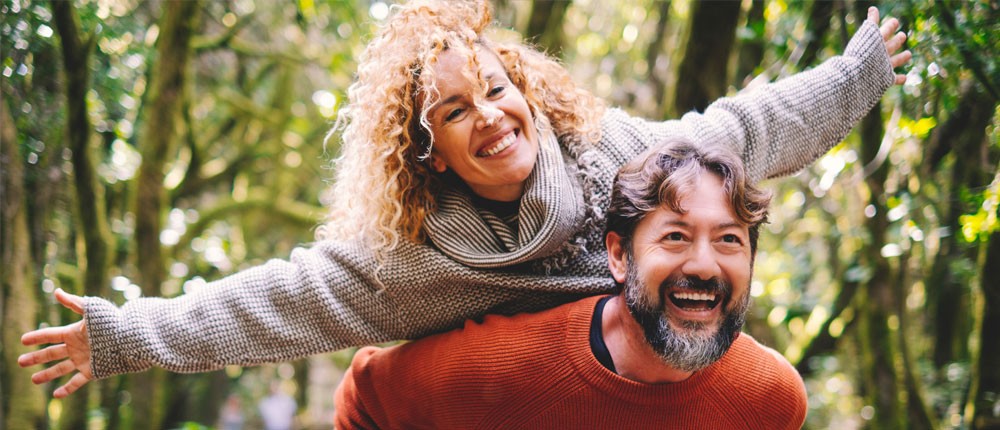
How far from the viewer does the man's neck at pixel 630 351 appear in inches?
78.4

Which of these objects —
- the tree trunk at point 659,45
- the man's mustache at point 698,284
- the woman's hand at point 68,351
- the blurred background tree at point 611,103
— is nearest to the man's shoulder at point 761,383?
the man's mustache at point 698,284

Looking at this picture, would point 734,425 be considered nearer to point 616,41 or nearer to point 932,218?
point 932,218

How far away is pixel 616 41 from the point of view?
22.2 ft

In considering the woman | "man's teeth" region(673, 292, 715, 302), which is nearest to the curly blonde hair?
the woman

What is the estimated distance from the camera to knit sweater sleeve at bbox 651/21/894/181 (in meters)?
2.30

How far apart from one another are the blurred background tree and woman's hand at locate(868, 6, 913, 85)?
10 cm

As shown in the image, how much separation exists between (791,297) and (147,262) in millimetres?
4451

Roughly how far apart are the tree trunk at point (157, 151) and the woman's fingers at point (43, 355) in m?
2.39

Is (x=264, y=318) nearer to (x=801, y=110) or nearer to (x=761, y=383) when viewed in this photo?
(x=761, y=383)

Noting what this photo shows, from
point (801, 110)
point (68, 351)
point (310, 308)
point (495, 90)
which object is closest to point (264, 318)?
point (310, 308)

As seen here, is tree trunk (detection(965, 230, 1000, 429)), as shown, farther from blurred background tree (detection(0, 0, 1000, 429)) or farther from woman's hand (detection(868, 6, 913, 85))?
woman's hand (detection(868, 6, 913, 85))

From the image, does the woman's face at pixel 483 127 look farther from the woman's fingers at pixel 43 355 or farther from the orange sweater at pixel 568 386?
the woman's fingers at pixel 43 355

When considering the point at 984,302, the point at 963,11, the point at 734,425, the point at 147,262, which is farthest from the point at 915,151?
the point at 147,262

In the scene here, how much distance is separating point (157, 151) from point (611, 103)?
99.3 inches
